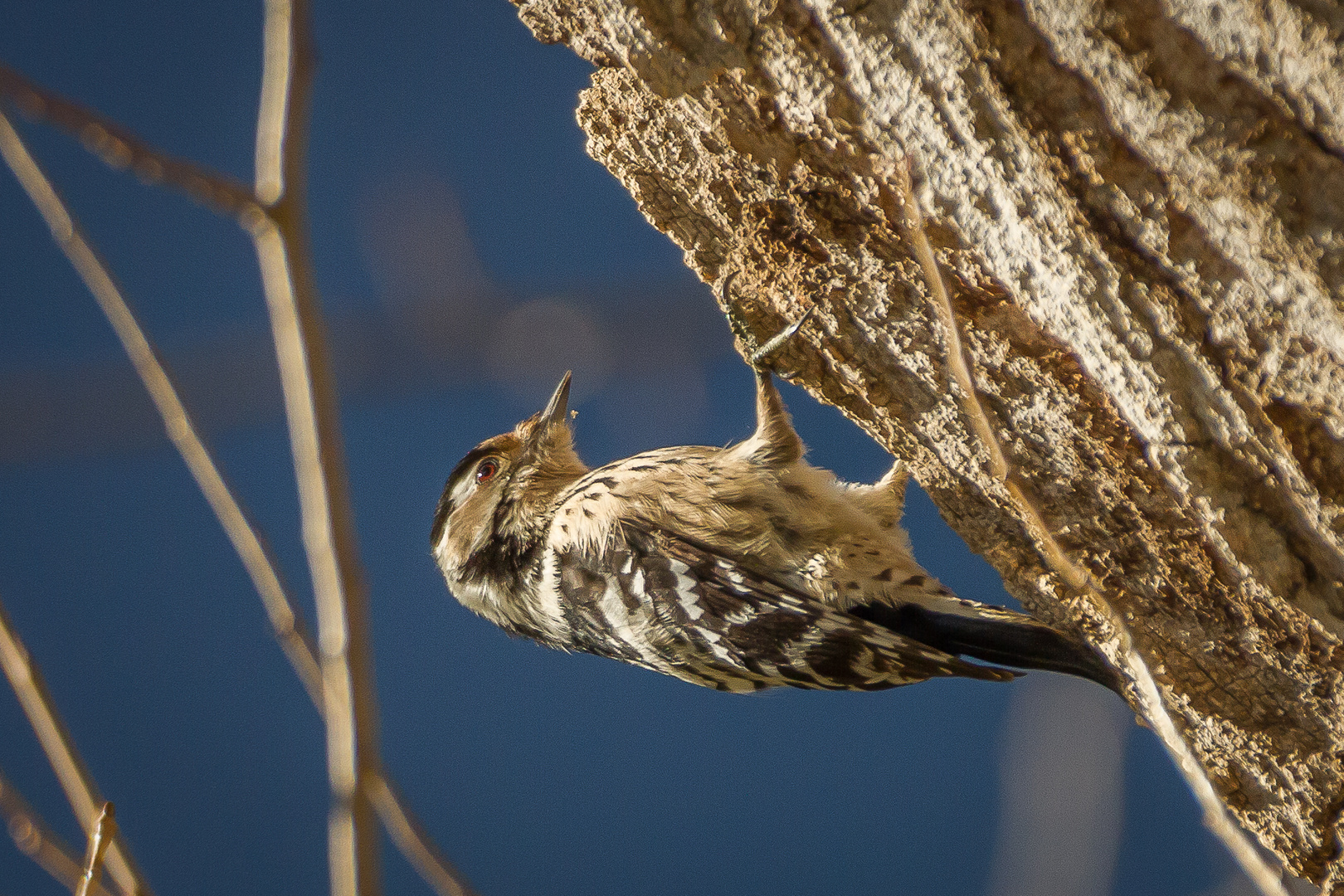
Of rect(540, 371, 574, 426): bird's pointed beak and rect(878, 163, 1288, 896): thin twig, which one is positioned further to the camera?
rect(540, 371, 574, 426): bird's pointed beak

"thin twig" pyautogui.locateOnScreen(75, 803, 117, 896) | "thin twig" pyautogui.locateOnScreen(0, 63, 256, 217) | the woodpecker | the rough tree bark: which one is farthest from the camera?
the woodpecker

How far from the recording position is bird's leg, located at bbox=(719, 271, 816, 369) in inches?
75.1

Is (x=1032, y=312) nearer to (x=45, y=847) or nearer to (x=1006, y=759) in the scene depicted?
(x=1006, y=759)

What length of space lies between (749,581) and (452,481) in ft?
3.45

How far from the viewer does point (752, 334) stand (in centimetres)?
217

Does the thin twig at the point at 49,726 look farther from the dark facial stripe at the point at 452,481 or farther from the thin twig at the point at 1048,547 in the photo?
the dark facial stripe at the point at 452,481

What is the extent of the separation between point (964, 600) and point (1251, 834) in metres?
0.66

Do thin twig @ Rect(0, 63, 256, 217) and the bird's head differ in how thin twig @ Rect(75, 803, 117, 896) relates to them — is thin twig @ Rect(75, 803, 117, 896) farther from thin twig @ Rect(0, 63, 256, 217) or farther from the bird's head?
the bird's head

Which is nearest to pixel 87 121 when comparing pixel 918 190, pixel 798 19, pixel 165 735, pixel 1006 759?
pixel 798 19

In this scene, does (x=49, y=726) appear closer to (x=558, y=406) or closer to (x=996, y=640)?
(x=996, y=640)

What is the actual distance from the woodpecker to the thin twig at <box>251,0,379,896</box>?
4.68ft

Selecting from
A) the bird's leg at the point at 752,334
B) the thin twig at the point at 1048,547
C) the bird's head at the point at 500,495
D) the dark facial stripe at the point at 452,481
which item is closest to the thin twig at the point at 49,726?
the thin twig at the point at 1048,547

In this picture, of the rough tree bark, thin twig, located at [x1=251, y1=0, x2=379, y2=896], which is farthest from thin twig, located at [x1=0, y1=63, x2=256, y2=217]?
the rough tree bark

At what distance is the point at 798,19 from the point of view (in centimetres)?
141
